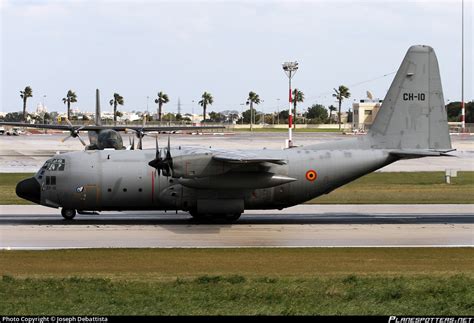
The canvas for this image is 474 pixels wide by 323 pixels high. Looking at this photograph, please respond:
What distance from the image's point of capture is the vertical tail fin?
34.0m

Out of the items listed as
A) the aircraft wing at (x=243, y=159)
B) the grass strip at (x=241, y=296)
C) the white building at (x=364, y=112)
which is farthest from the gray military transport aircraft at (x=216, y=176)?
the white building at (x=364, y=112)

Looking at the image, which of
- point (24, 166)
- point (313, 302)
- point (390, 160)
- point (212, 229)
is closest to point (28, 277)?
point (313, 302)

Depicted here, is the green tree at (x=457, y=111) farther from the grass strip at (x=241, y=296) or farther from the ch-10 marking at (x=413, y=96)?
the grass strip at (x=241, y=296)

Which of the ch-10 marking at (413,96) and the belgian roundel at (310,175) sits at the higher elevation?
the ch-10 marking at (413,96)

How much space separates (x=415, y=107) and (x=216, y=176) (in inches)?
371

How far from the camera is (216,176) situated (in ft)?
105

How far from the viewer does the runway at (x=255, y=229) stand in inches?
1097

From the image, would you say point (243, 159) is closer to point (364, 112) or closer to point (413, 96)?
point (413, 96)

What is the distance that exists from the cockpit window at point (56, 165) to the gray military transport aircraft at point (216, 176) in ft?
0.14

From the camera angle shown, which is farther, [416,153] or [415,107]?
[415,107]

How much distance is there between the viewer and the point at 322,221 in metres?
33.9

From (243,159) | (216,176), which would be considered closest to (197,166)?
(216,176)

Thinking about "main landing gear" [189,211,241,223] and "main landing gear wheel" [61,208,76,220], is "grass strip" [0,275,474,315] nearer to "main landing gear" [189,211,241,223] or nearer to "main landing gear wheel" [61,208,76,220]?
"main landing gear" [189,211,241,223]

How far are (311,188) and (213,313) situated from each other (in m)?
17.9
